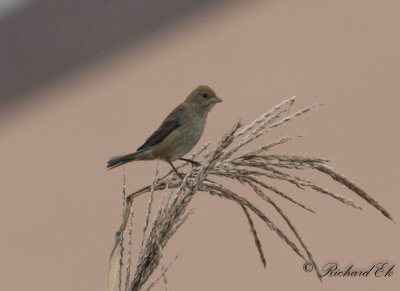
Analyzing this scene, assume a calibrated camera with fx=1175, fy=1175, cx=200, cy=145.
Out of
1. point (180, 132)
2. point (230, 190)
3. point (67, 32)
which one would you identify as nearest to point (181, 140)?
point (180, 132)

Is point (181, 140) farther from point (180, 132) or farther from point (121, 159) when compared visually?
point (121, 159)

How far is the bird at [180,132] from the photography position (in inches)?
227

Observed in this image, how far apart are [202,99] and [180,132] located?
285mm

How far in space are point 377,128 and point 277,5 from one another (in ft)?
16.0

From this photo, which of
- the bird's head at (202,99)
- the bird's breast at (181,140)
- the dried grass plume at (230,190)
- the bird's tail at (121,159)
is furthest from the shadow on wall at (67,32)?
the dried grass plume at (230,190)

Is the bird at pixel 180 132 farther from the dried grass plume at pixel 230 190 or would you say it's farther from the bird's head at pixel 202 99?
the dried grass plume at pixel 230 190

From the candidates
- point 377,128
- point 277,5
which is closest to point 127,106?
point 277,5

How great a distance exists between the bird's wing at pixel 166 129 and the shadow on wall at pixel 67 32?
1759cm

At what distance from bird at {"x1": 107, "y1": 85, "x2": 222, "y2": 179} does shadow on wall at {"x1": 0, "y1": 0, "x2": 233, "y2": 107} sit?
1759 centimetres

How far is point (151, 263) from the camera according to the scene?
3158 mm

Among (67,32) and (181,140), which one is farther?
(67,32)

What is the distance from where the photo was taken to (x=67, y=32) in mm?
23750

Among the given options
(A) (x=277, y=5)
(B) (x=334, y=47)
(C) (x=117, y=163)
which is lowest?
(C) (x=117, y=163)

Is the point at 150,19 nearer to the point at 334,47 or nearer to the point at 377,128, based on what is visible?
the point at 334,47
